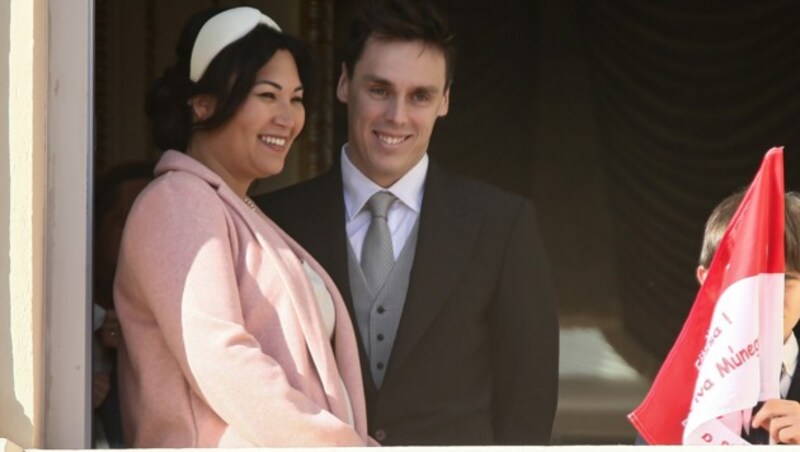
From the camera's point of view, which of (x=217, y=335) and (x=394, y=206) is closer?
(x=217, y=335)

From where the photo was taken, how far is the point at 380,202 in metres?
4.92

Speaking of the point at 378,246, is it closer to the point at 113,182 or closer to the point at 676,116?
the point at 113,182

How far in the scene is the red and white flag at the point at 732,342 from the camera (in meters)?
4.30

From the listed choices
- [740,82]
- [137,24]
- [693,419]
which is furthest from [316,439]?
[740,82]

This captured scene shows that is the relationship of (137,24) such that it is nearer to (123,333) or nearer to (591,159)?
(591,159)

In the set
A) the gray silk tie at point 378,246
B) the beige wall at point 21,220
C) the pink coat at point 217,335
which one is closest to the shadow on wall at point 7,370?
the beige wall at point 21,220

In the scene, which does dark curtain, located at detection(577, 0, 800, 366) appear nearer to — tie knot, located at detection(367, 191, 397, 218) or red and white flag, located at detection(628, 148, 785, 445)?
tie knot, located at detection(367, 191, 397, 218)

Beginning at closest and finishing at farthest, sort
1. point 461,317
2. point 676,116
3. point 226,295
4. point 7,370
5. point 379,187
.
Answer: point 7,370 → point 226,295 → point 461,317 → point 379,187 → point 676,116

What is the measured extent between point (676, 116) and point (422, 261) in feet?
7.71

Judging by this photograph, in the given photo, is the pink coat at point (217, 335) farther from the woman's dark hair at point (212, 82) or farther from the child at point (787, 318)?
the child at point (787, 318)

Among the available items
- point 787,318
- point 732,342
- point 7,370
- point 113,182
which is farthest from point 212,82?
point 787,318

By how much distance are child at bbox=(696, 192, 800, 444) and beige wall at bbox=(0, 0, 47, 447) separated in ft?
4.44

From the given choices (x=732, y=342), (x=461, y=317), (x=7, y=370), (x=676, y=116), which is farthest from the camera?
(x=676, y=116)

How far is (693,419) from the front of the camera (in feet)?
14.2
